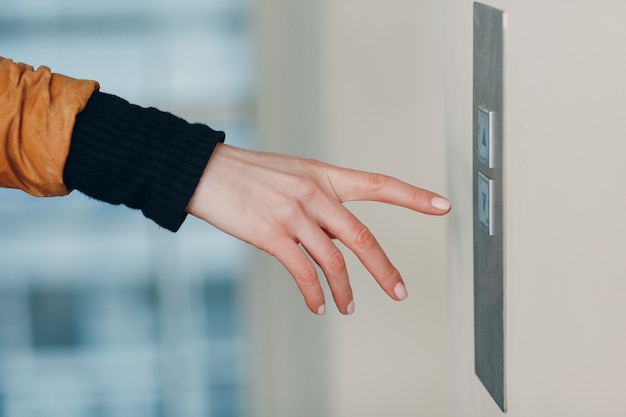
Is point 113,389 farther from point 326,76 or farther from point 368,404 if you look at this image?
point 326,76

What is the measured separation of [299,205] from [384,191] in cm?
7

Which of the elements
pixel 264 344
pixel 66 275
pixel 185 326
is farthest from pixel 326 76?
pixel 66 275

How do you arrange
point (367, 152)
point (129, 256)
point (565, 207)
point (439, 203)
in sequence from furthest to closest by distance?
point (129, 256) → point (367, 152) → point (439, 203) → point (565, 207)

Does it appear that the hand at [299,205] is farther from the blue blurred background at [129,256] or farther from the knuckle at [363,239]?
the blue blurred background at [129,256]

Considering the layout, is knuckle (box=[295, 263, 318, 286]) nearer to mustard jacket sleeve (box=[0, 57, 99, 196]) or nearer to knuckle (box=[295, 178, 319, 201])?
knuckle (box=[295, 178, 319, 201])

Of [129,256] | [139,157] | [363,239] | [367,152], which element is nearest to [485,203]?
[363,239]

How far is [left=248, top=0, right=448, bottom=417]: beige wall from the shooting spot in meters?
1.41

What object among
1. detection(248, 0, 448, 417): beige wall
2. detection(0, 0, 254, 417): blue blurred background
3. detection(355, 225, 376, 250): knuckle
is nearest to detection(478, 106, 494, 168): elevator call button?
detection(355, 225, 376, 250): knuckle

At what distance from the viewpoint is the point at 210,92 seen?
1841 mm

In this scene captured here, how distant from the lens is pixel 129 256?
2092mm

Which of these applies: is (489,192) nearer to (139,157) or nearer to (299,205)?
(299,205)

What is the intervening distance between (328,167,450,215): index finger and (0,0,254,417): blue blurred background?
0.88 m

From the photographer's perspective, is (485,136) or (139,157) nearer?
(485,136)

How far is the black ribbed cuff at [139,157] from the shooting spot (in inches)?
30.4
